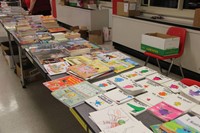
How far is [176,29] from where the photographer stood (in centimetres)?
309

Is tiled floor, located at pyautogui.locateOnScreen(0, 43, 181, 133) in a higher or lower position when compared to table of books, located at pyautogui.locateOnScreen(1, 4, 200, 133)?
lower

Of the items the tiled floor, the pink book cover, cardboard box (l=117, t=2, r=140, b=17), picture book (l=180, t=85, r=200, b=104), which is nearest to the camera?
the pink book cover

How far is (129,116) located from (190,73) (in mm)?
2485

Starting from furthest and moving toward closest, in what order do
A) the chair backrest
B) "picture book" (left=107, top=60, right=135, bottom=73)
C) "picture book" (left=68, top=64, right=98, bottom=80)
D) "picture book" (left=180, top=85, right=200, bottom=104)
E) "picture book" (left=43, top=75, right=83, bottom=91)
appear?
the chair backrest
"picture book" (left=107, top=60, right=135, bottom=73)
"picture book" (left=68, top=64, right=98, bottom=80)
"picture book" (left=43, top=75, right=83, bottom=91)
"picture book" (left=180, top=85, right=200, bottom=104)

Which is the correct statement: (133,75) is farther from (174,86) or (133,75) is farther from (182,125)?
(182,125)

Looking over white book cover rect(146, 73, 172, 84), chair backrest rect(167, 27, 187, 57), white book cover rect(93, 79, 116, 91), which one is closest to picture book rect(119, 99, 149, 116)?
white book cover rect(93, 79, 116, 91)

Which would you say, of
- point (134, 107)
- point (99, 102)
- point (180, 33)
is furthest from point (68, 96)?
point (180, 33)

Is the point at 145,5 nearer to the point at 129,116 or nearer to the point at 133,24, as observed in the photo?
the point at 133,24

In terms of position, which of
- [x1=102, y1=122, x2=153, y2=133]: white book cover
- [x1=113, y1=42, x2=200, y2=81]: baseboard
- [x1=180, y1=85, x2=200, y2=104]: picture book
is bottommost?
[x1=113, y1=42, x2=200, y2=81]: baseboard

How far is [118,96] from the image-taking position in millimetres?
1255

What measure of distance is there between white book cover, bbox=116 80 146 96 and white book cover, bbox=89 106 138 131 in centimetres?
19

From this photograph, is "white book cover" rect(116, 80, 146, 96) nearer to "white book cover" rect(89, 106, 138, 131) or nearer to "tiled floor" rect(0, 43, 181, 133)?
"white book cover" rect(89, 106, 138, 131)

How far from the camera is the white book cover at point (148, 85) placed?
53.1 inches

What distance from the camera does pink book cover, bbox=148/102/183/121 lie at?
106cm
